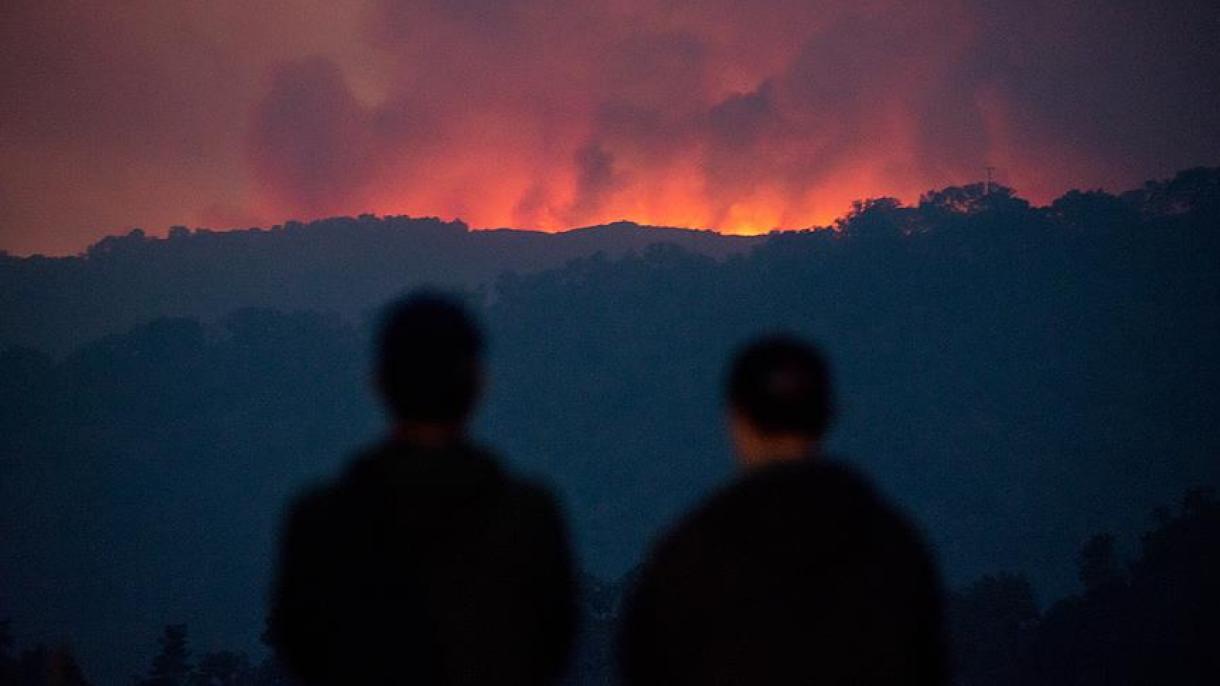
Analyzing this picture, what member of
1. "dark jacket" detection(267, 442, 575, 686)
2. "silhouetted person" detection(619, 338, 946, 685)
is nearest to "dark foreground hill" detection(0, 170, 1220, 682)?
"dark jacket" detection(267, 442, 575, 686)

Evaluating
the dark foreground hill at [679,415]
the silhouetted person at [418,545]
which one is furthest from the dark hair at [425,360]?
the dark foreground hill at [679,415]

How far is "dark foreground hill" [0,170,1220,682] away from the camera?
149 metres

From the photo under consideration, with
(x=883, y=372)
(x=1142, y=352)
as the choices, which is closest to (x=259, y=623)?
(x=883, y=372)

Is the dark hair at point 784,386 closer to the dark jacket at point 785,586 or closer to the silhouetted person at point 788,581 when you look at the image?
the silhouetted person at point 788,581

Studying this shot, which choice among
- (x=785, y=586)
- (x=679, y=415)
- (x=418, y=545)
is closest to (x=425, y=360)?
(x=418, y=545)

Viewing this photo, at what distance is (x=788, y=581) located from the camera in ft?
7.86

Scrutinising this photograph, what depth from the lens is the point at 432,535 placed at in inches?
103

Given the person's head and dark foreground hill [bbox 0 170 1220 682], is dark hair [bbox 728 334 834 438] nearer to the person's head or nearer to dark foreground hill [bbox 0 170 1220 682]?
the person's head

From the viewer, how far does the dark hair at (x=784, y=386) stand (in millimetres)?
2518

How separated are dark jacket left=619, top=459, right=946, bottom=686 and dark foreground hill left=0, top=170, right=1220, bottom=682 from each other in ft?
445

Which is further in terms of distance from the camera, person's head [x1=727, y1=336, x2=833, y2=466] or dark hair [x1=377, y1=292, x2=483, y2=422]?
dark hair [x1=377, y1=292, x2=483, y2=422]

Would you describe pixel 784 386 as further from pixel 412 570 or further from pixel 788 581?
pixel 412 570

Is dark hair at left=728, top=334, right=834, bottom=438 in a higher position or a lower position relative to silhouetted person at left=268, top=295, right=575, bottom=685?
higher

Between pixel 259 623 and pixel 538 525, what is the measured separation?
13957cm
